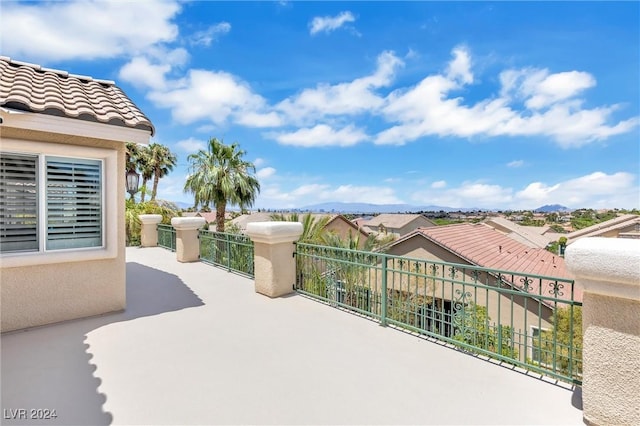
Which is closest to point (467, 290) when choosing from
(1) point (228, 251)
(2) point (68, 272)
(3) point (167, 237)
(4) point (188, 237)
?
(1) point (228, 251)

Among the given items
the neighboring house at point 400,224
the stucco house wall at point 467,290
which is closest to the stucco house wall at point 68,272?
the stucco house wall at point 467,290

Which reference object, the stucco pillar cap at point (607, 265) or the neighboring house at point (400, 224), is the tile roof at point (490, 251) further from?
the neighboring house at point (400, 224)

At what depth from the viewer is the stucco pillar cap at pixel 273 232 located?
633 cm

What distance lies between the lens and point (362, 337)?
447cm

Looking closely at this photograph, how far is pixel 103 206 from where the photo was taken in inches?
208

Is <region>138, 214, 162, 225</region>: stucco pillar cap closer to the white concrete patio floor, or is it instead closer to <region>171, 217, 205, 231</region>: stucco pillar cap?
<region>171, 217, 205, 231</region>: stucco pillar cap

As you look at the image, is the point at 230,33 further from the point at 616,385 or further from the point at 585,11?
the point at 616,385

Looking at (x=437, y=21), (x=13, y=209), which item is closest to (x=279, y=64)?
(x=437, y=21)

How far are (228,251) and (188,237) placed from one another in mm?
2109

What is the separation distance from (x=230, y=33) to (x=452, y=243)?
529 inches

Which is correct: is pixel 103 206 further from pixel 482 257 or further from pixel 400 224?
pixel 400 224

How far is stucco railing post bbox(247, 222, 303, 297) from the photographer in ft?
21.0

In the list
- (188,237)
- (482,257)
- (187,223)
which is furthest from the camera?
(482,257)

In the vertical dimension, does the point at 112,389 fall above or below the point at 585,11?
below
